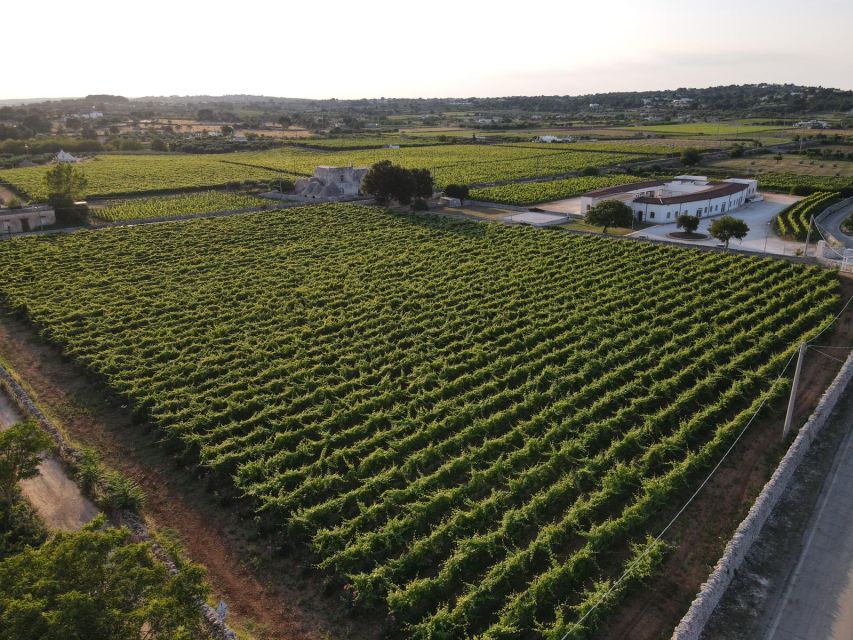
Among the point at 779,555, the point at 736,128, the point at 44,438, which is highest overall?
the point at 736,128

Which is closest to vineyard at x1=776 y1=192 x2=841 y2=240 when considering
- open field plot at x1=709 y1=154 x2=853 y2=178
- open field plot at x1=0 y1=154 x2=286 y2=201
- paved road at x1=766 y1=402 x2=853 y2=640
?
open field plot at x1=709 y1=154 x2=853 y2=178

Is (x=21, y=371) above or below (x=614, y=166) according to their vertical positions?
below

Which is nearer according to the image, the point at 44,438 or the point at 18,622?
the point at 18,622

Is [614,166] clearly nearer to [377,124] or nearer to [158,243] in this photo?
[158,243]

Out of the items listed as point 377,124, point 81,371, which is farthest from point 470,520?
point 377,124

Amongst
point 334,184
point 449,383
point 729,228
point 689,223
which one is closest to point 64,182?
point 334,184

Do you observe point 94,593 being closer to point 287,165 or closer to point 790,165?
point 287,165
